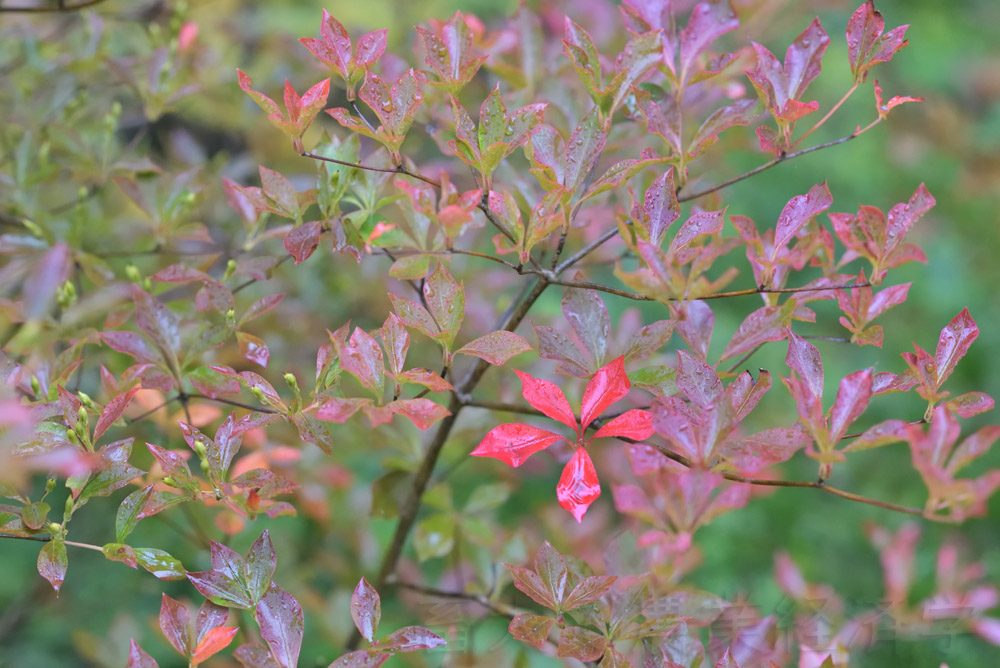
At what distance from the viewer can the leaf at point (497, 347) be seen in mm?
590

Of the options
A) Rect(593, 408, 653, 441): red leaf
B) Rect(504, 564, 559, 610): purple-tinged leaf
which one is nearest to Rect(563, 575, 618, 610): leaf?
Rect(504, 564, 559, 610): purple-tinged leaf

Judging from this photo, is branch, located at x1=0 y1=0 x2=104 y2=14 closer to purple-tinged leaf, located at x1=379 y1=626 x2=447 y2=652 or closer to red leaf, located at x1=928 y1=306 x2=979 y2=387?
purple-tinged leaf, located at x1=379 y1=626 x2=447 y2=652

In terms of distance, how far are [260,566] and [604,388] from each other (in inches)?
11.9

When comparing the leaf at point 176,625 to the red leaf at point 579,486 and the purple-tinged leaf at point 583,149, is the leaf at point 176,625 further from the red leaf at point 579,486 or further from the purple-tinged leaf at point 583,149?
the purple-tinged leaf at point 583,149

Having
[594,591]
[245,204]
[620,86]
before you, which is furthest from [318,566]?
[620,86]

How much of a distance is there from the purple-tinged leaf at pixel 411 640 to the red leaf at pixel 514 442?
5.8 inches

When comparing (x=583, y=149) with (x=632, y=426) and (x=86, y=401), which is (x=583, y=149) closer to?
(x=632, y=426)

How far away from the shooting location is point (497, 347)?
60 cm

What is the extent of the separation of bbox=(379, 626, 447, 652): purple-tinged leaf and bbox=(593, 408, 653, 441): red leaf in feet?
0.67

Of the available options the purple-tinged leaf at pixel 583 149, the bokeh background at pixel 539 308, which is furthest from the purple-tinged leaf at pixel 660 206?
the bokeh background at pixel 539 308

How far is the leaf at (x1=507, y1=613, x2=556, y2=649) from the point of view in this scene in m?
0.60

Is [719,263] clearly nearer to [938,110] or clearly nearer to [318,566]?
[938,110]

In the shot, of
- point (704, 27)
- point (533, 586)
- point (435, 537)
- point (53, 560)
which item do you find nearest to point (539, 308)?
point (435, 537)

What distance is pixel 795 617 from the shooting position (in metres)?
0.97
